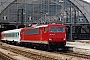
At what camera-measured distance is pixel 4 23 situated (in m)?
104

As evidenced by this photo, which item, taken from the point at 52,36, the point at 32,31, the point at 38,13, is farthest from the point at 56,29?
the point at 38,13

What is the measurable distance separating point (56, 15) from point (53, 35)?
74.0 metres

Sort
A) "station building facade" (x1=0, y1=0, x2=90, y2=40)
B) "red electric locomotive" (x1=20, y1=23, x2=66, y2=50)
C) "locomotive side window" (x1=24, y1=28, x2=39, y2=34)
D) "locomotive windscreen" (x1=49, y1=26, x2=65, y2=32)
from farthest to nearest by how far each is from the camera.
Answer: "station building facade" (x1=0, y1=0, x2=90, y2=40) < "locomotive side window" (x1=24, y1=28, x2=39, y2=34) < "locomotive windscreen" (x1=49, y1=26, x2=65, y2=32) < "red electric locomotive" (x1=20, y1=23, x2=66, y2=50)

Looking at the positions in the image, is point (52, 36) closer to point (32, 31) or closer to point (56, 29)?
point (56, 29)

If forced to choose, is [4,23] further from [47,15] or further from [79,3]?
[79,3]

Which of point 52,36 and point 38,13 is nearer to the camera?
point 52,36

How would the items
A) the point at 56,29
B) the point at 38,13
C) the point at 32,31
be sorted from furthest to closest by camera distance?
the point at 38,13
the point at 32,31
the point at 56,29

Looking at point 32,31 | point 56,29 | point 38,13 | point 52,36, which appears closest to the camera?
point 52,36

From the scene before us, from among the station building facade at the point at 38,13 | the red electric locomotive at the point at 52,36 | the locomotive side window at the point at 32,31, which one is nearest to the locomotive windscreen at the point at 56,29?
the red electric locomotive at the point at 52,36

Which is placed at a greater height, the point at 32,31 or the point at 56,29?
the point at 56,29

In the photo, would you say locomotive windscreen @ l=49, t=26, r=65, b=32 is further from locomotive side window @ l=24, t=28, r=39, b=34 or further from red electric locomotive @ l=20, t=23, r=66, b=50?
locomotive side window @ l=24, t=28, r=39, b=34

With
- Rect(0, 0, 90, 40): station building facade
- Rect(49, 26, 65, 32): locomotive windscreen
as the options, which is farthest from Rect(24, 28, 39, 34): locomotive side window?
Rect(0, 0, 90, 40): station building facade

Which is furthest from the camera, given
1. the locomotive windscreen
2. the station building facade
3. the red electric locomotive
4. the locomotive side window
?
the station building facade

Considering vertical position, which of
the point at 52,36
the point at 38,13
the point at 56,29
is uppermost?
the point at 38,13
